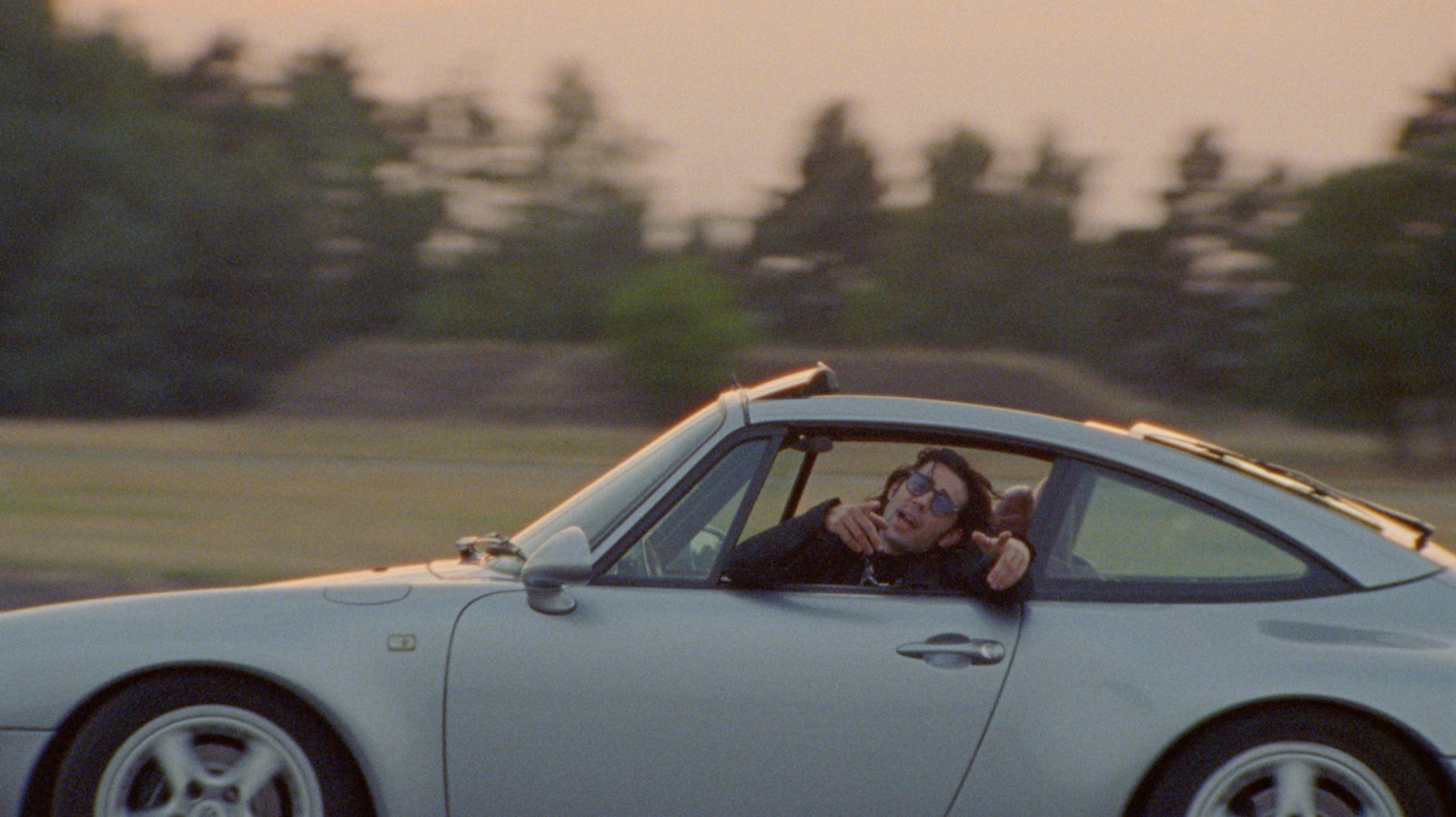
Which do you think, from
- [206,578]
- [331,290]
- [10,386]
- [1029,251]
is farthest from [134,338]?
[206,578]

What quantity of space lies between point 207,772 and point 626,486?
113 centimetres

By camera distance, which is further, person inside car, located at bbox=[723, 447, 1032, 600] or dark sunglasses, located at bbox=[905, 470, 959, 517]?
dark sunglasses, located at bbox=[905, 470, 959, 517]

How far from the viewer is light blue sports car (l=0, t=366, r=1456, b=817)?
12.4 ft

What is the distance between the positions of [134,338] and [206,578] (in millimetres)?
57858

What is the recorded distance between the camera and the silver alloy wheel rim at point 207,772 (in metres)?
3.84

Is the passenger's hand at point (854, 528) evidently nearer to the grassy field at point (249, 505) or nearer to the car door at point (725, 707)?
the car door at point (725, 707)

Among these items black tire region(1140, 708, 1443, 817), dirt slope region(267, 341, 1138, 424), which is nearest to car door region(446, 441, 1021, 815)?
black tire region(1140, 708, 1443, 817)

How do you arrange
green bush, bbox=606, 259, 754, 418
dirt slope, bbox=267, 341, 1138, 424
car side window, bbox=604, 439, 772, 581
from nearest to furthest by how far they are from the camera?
car side window, bbox=604, 439, 772, 581 < dirt slope, bbox=267, 341, 1138, 424 < green bush, bbox=606, 259, 754, 418

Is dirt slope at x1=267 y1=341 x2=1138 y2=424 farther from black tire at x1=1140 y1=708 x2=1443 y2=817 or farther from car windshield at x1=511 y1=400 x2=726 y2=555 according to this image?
black tire at x1=1140 y1=708 x2=1443 y2=817

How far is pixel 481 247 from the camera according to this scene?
79.2 metres

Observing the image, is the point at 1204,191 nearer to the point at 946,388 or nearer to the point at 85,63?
the point at 946,388

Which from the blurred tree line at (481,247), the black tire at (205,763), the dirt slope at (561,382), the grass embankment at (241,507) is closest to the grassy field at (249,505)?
the grass embankment at (241,507)

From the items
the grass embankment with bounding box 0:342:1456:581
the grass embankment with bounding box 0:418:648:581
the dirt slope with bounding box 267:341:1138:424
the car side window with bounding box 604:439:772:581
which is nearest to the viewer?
the car side window with bounding box 604:439:772:581

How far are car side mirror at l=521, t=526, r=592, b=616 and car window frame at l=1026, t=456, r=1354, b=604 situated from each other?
3.18 ft
